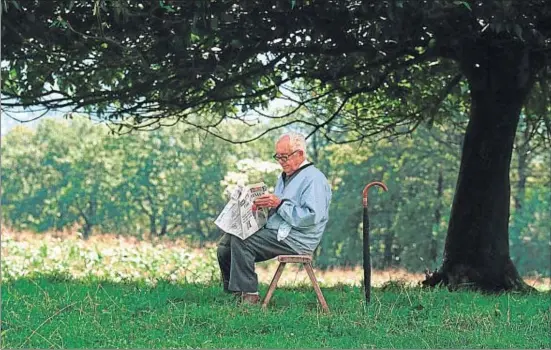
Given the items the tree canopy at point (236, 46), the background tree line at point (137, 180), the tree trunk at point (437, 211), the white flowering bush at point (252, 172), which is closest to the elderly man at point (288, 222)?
the tree canopy at point (236, 46)

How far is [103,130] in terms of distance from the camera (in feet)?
168

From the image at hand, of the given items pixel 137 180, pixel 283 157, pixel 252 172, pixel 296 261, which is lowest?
pixel 296 261

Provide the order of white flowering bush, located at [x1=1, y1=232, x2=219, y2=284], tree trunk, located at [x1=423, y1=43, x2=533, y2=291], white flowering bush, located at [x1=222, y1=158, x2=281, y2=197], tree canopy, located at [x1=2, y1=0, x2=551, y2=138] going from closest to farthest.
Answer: tree canopy, located at [x1=2, y1=0, x2=551, y2=138]
tree trunk, located at [x1=423, y1=43, x2=533, y2=291]
white flowering bush, located at [x1=1, y1=232, x2=219, y2=284]
white flowering bush, located at [x1=222, y1=158, x2=281, y2=197]

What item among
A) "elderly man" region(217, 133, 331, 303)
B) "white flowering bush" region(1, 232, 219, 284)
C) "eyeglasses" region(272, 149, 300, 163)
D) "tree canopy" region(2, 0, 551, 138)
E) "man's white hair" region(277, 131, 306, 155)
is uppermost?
"tree canopy" region(2, 0, 551, 138)

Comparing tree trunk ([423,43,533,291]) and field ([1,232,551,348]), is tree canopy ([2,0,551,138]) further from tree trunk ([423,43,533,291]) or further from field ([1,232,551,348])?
field ([1,232,551,348])

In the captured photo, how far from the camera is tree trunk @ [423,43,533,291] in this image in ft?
34.1

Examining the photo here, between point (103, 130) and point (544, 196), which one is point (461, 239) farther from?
point (103, 130)

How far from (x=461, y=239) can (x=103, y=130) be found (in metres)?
42.3

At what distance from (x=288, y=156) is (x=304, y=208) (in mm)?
434

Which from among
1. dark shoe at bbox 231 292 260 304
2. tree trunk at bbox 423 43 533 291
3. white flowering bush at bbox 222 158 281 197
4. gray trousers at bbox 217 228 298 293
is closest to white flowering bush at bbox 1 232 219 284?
tree trunk at bbox 423 43 533 291

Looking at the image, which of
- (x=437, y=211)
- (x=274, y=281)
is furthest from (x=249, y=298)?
(x=437, y=211)

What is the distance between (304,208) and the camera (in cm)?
705

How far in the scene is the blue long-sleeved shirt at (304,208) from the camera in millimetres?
7020

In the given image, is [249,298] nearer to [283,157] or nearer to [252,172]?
[283,157]
